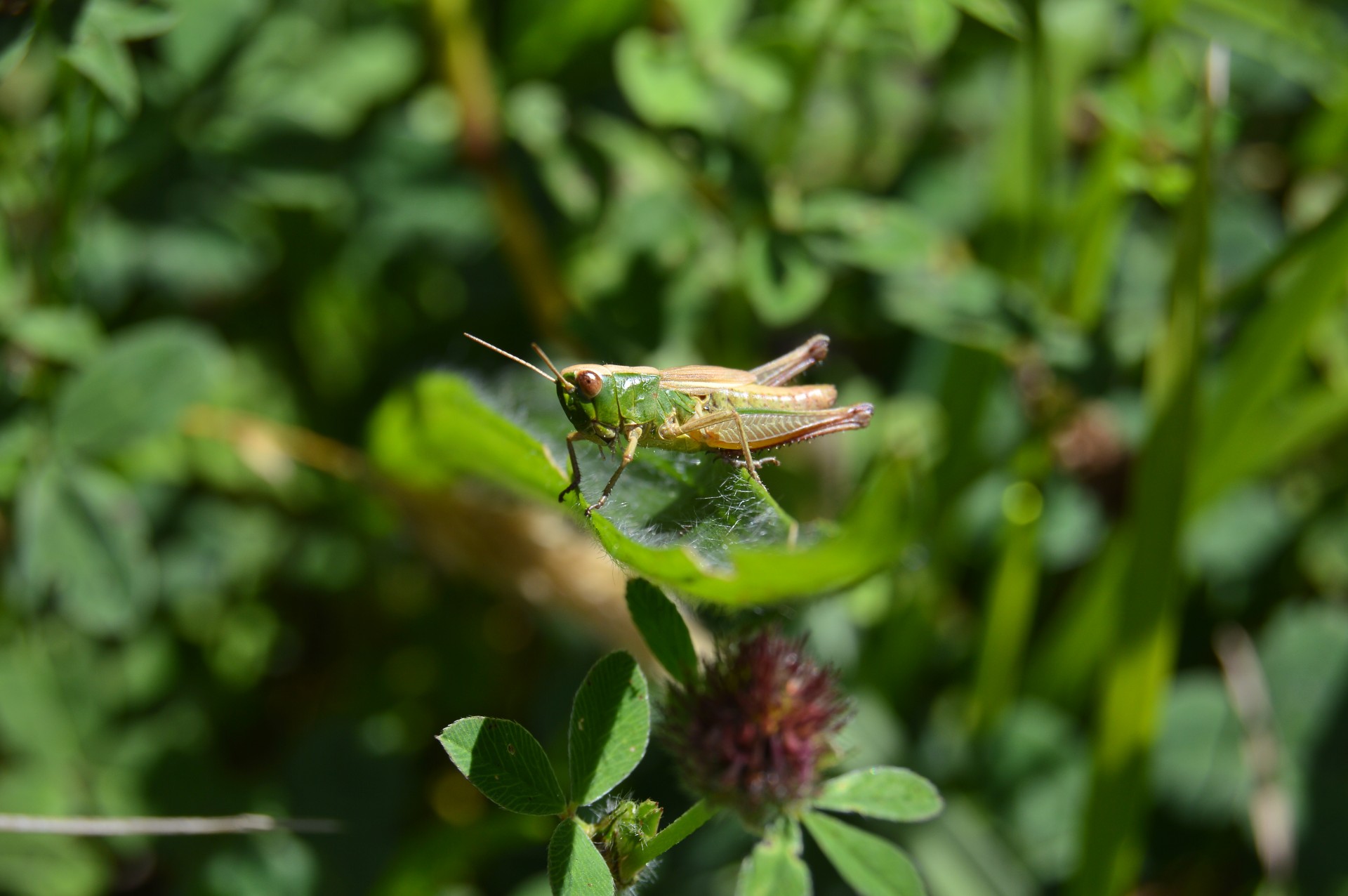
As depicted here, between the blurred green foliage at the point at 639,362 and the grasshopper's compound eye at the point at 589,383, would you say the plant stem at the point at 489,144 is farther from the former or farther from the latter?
the grasshopper's compound eye at the point at 589,383

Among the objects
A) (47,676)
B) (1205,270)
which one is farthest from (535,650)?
(1205,270)

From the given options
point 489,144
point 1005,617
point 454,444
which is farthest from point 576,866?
point 489,144

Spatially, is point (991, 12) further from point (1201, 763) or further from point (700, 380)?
point (1201, 763)

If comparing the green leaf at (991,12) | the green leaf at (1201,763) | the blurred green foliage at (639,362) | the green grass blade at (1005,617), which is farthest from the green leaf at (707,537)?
the green leaf at (1201,763)

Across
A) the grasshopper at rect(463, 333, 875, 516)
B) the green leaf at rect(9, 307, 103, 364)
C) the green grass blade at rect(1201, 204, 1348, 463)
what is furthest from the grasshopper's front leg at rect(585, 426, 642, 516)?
the green grass blade at rect(1201, 204, 1348, 463)

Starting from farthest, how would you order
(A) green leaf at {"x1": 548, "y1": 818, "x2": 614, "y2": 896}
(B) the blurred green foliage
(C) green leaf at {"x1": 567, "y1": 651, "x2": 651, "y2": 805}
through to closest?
1. (B) the blurred green foliage
2. (C) green leaf at {"x1": 567, "y1": 651, "x2": 651, "y2": 805}
3. (A) green leaf at {"x1": 548, "y1": 818, "x2": 614, "y2": 896}

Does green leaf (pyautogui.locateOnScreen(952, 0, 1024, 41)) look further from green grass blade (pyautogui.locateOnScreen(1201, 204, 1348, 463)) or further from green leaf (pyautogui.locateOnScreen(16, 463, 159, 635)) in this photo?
green leaf (pyautogui.locateOnScreen(16, 463, 159, 635))

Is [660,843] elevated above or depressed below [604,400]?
below
